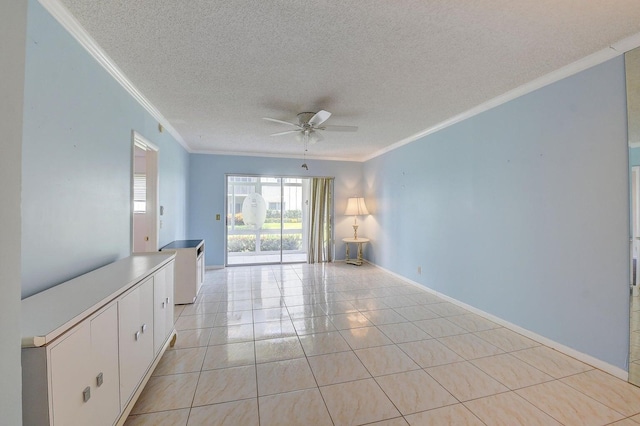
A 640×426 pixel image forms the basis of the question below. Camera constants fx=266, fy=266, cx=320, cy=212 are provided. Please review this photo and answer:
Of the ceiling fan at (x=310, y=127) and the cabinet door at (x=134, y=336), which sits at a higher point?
the ceiling fan at (x=310, y=127)

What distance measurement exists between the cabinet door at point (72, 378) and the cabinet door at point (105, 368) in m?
0.04

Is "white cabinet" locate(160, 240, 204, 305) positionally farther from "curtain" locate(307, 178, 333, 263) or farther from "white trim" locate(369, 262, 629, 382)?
"white trim" locate(369, 262, 629, 382)

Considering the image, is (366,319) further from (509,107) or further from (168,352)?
(509,107)

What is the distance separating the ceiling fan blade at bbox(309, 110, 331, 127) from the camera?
286cm

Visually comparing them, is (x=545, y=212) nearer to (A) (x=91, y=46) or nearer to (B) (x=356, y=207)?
(B) (x=356, y=207)

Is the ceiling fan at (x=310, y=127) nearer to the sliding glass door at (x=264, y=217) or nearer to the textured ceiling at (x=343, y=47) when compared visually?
the textured ceiling at (x=343, y=47)

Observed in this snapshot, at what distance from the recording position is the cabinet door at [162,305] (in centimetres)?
207

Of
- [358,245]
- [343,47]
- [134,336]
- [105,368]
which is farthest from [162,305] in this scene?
[358,245]

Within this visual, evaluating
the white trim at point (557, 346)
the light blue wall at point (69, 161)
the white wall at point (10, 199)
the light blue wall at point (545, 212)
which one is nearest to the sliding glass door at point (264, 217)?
the light blue wall at point (545, 212)

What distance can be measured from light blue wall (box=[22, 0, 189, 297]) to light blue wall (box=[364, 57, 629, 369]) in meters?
3.86

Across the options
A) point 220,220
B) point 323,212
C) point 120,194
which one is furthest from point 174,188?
point 323,212

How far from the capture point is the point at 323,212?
646 cm

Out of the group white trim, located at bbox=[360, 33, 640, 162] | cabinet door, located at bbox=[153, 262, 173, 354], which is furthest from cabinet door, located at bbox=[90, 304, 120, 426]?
white trim, located at bbox=[360, 33, 640, 162]

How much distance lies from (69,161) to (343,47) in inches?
81.1
